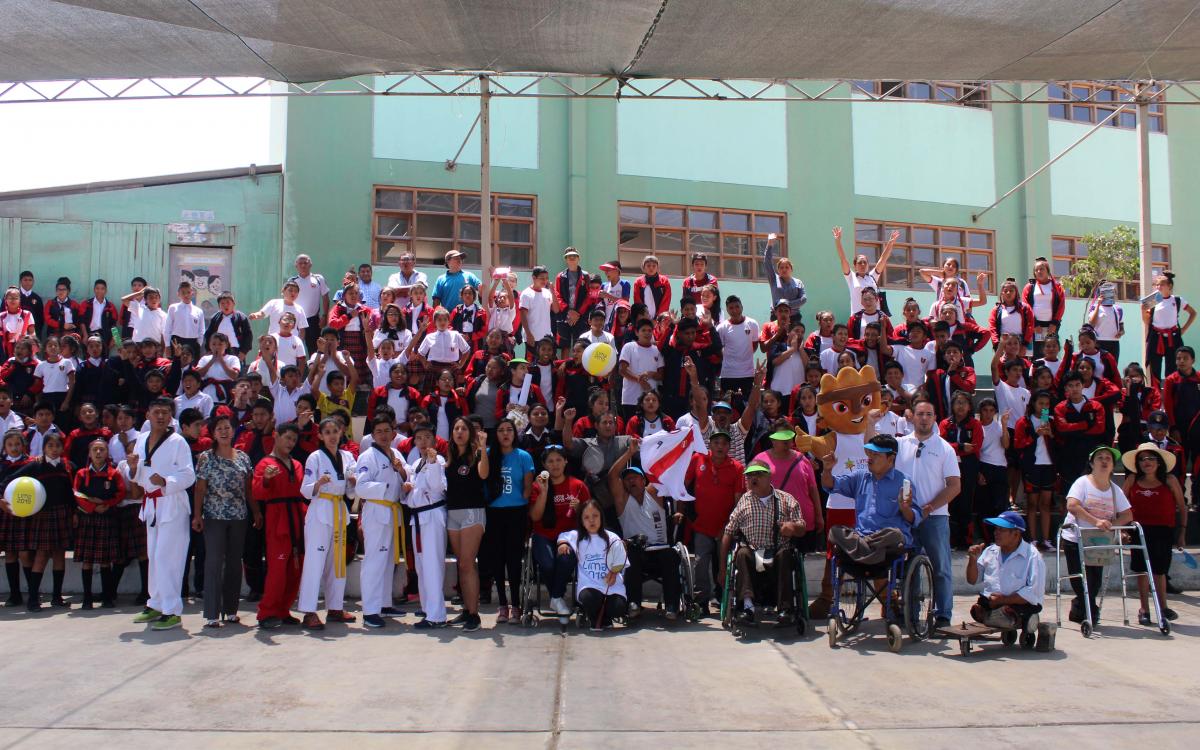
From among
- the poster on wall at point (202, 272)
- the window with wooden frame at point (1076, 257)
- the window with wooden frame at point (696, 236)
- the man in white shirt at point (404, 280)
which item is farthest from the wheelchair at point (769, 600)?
the window with wooden frame at point (1076, 257)

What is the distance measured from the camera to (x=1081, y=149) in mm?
21328

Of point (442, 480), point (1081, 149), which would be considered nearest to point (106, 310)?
point (442, 480)

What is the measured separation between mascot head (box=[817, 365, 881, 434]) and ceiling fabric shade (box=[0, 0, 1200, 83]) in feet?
11.9

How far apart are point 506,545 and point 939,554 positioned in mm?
3580

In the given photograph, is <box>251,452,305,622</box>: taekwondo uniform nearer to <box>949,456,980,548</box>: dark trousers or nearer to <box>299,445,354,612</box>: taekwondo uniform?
<box>299,445,354,612</box>: taekwondo uniform

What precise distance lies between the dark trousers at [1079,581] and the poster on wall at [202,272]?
524 inches

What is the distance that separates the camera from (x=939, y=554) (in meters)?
8.27

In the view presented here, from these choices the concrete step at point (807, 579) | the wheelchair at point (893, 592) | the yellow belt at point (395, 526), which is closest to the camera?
the wheelchair at point (893, 592)

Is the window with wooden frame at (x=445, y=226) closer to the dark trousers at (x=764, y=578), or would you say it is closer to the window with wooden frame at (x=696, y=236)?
the window with wooden frame at (x=696, y=236)

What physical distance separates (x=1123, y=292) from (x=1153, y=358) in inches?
390

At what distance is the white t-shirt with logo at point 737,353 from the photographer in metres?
11.3

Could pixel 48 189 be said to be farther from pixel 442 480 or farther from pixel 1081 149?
pixel 1081 149

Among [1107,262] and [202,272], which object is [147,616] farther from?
[1107,262]

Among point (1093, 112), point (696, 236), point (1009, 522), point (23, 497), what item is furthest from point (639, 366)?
point (1093, 112)
